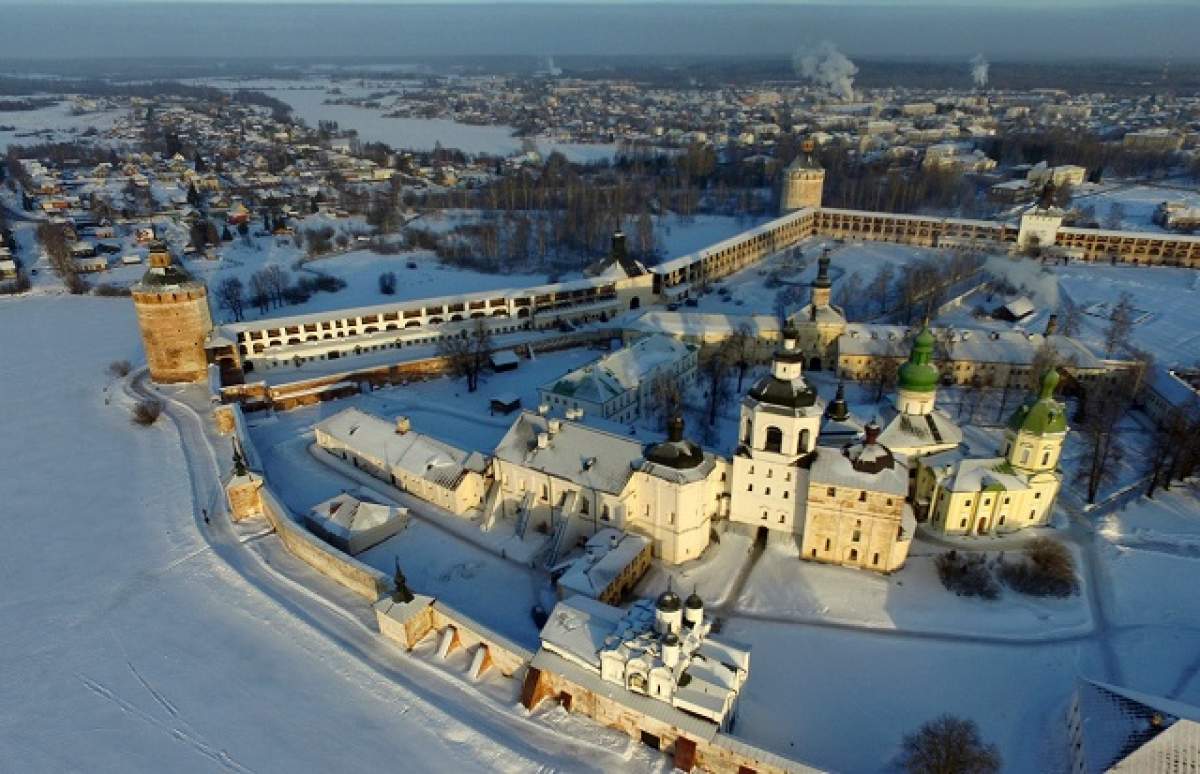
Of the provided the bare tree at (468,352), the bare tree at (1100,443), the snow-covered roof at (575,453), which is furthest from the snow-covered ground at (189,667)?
the bare tree at (1100,443)

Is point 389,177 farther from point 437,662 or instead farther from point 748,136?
point 437,662

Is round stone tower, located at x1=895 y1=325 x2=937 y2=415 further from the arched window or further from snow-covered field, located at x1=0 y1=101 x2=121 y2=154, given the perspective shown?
snow-covered field, located at x1=0 y1=101 x2=121 y2=154

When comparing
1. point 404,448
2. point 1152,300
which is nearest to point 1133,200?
point 1152,300

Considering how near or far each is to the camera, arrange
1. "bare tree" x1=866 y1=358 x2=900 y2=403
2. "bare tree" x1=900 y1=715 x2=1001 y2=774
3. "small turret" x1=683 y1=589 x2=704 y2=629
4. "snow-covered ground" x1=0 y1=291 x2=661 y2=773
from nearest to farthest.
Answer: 1. "bare tree" x1=900 y1=715 x2=1001 y2=774
2. "small turret" x1=683 y1=589 x2=704 y2=629
3. "snow-covered ground" x1=0 y1=291 x2=661 y2=773
4. "bare tree" x1=866 y1=358 x2=900 y2=403

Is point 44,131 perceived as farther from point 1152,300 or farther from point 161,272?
point 1152,300

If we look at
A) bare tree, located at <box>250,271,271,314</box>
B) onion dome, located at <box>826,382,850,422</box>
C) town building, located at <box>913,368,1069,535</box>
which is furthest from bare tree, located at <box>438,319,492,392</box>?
town building, located at <box>913,368,1069,535</box>

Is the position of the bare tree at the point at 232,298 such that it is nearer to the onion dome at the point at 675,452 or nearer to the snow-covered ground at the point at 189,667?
the snow-covered ground at the point at 189,667
